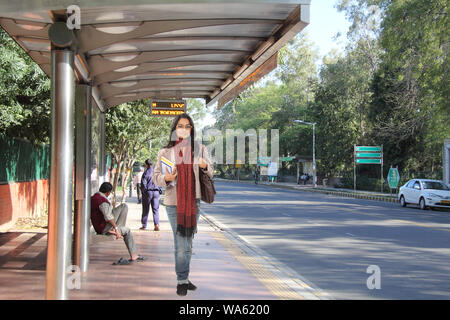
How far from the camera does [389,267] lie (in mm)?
9711

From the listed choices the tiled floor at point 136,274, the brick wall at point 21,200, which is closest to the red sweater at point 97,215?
the tiled floor at point 136,274

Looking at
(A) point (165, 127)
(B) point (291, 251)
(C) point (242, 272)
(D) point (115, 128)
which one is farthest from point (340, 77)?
(C) point (242, 272)

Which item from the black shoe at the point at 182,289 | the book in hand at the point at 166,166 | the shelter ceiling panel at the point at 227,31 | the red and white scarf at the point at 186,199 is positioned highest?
the shelter ceiling panel at the point at 227,31

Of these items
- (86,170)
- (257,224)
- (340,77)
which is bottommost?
(257,224)

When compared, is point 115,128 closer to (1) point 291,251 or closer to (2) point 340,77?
(1) point 291,251

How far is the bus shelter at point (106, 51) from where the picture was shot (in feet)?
18.3

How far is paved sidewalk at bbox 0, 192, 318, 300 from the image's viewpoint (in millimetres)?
6777

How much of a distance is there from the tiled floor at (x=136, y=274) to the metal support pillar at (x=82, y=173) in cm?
37

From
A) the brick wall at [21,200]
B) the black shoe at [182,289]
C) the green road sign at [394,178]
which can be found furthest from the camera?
the green road sign at [394,178]

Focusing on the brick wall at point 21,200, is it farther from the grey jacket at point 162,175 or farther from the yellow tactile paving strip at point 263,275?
the grey jacket at point 162,175

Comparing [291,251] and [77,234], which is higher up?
[77,234]

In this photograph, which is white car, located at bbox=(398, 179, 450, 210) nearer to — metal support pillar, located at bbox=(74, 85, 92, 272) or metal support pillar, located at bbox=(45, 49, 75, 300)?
metal support pillar, located at bbox=(74, 85, 92, 272)

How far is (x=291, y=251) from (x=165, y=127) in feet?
44.1

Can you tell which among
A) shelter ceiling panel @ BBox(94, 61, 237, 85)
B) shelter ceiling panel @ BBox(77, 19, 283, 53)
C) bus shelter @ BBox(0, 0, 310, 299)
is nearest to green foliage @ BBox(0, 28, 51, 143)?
bus shelter @ BBox(0, 0, 310, 299)
